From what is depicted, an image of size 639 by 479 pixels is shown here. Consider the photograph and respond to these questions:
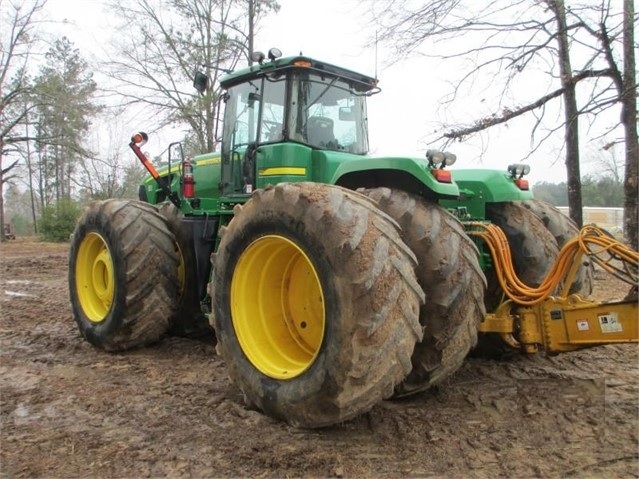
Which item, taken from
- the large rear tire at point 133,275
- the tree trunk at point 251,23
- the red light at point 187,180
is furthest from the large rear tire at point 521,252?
the tree trunk at point 251,23

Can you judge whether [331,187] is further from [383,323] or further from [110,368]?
[110,368]

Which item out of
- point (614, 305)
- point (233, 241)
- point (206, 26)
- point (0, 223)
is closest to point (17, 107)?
point (0, 223)

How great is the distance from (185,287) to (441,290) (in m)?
2.76

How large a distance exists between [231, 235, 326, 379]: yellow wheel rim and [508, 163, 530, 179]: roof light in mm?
2111

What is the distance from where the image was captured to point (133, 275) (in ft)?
15.9

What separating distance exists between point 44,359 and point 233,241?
94.9 inches

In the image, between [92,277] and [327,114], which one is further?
[92,277]

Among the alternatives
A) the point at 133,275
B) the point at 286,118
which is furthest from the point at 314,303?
the point at 133,275

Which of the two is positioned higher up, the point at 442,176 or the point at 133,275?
the point at 442,176

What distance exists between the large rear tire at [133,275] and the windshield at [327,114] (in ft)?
5.02

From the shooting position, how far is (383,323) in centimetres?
273

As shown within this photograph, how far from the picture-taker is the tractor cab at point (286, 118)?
4746 millimetres

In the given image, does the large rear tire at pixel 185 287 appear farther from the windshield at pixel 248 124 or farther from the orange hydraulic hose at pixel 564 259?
the orange hydraulic hose at pixel 564 259

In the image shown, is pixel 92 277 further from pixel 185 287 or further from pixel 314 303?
pixel 314 303
